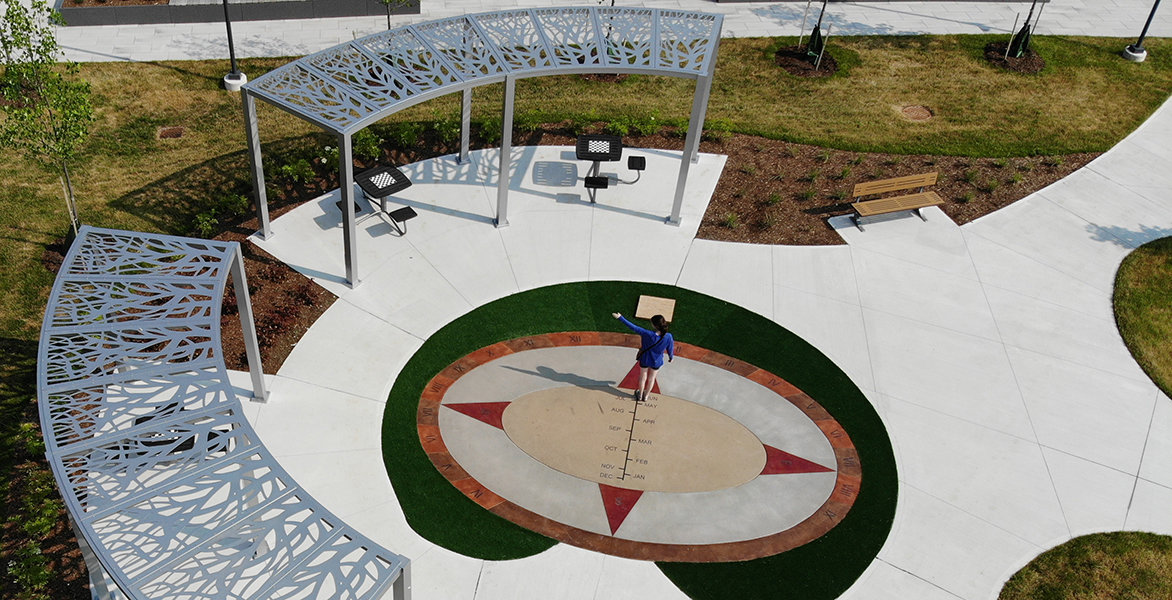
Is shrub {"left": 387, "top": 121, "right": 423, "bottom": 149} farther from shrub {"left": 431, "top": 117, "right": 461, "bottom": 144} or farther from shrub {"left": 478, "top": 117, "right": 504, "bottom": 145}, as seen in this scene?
shrub {"left": 478, "top": 117, "right": 504, "bottom": 145}

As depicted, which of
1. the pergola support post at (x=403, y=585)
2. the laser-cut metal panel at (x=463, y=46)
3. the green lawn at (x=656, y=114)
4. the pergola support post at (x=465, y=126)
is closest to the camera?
the pergola support post at (x=403, y=585)

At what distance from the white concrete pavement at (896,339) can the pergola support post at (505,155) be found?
0.35 m

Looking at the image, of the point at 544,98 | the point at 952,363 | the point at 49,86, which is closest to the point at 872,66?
the point at 544,98

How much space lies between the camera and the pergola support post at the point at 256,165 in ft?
53.3

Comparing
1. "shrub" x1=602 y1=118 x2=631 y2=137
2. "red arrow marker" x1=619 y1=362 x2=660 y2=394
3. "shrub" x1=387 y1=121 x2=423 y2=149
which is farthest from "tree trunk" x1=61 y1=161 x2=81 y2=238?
"shrub" x1=602 y1=118 x2=631 y2=137

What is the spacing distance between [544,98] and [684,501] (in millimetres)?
11417

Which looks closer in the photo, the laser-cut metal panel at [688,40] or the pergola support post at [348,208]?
the pergola support post at [348,208]

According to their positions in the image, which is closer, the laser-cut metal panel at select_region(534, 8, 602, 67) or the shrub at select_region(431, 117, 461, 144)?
the laser-cut metal panel at select_region(534, 8, 602, 67)

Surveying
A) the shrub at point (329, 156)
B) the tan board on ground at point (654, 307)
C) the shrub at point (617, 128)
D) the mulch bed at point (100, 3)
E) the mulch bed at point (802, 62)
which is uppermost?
the mulch bed at point (802, 62)

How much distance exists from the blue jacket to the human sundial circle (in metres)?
0.99

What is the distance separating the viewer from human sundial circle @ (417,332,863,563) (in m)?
13.3

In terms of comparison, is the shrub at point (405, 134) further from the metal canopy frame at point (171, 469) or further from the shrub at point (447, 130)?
the metal canopy frame at point (171, 469)

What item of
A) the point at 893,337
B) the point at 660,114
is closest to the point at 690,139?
the point at 660,114

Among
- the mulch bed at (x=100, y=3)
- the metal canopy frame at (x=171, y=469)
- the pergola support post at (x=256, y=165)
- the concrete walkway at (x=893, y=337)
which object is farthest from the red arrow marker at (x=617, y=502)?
the mulch bed at (x=100, y=3)
